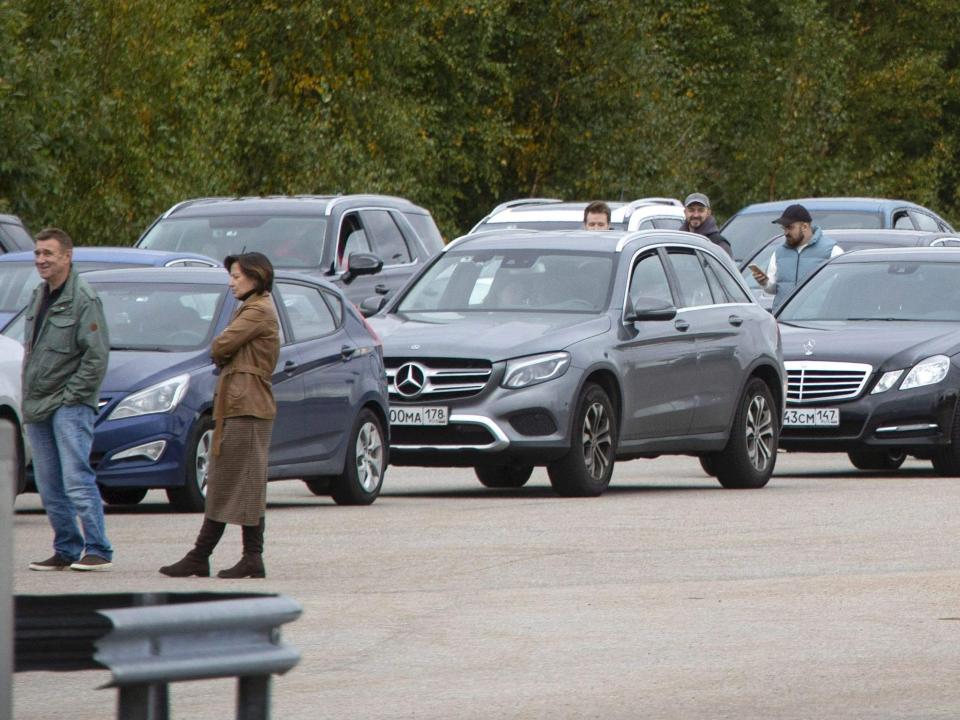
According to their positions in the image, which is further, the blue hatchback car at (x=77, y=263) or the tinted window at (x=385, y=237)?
the tinted window at (x=385, y=237)

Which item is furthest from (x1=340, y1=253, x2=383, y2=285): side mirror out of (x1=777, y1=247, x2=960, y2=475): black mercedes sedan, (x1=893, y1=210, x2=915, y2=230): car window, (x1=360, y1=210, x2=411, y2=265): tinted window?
(x1=893, y1=210, x2=915, y2=230): car window

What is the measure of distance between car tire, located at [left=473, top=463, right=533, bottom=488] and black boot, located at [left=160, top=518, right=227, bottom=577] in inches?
254

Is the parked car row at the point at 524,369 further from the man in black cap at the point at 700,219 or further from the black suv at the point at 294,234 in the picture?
the man in black cap at the point at 700,219

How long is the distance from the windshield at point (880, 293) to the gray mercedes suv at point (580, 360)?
6.51ft

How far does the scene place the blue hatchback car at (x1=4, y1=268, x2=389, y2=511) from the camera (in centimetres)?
1523

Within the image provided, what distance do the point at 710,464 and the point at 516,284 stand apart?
2.15 metres

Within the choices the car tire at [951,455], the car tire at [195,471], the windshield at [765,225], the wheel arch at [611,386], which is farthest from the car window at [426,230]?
the car tire at [195,471]

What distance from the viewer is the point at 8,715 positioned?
16.7ft

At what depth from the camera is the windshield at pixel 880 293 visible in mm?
20812

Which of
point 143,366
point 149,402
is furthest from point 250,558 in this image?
point 143,366

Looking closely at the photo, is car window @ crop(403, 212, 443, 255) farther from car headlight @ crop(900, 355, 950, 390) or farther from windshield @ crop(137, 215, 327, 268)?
car headlight @ crop(900, 355, 950, 390)

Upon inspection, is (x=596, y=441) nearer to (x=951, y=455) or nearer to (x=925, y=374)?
(x=925, y=374)

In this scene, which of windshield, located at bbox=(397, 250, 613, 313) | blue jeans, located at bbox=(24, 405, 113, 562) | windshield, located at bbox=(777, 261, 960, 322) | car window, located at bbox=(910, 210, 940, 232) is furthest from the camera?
car window, located at bbox=(910, 210, 940, 232)

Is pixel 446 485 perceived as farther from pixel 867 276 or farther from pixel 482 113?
pixel 482 113
